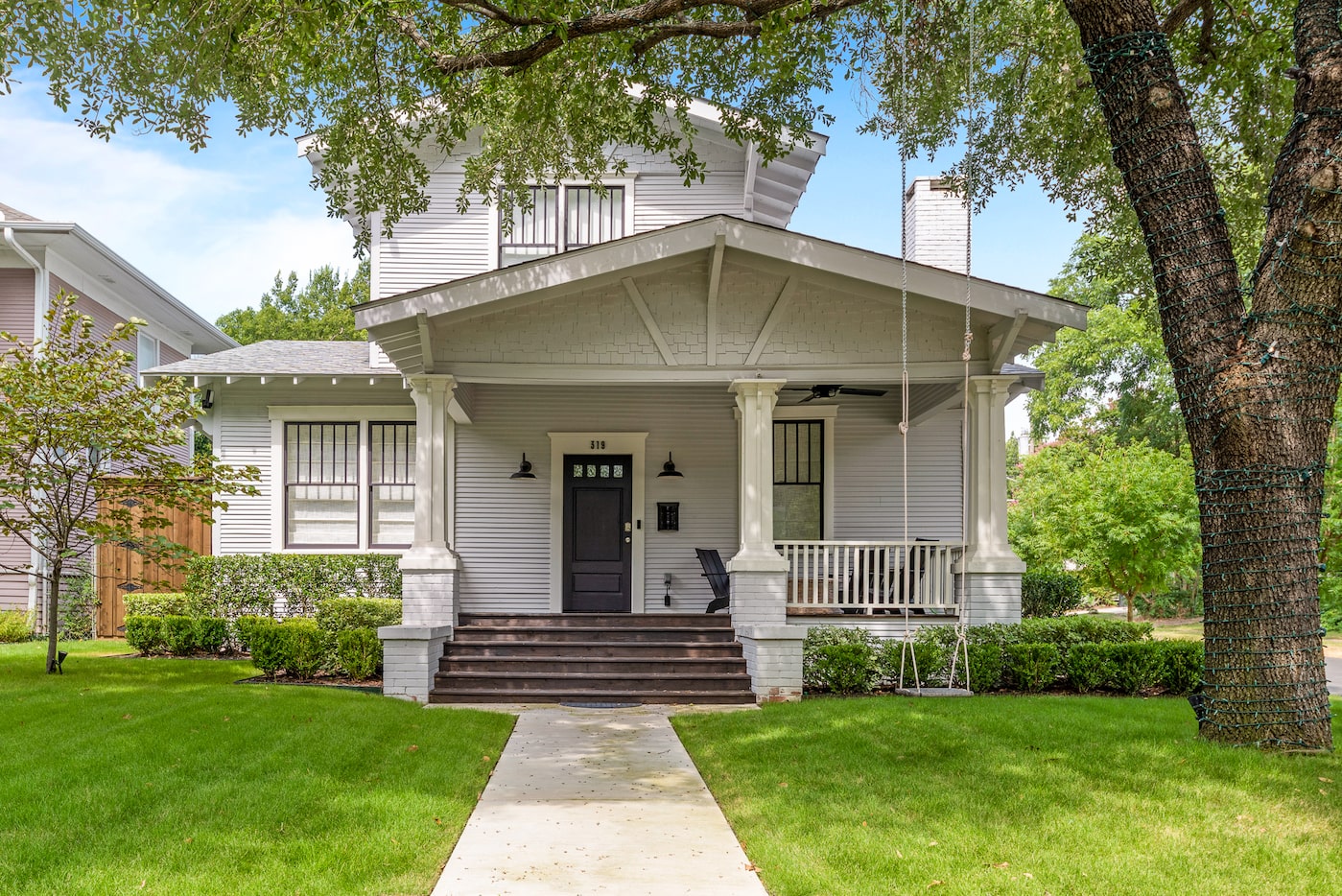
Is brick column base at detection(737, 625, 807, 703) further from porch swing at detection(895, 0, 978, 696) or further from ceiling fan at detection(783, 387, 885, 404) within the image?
ceiling fan at detection(783, 387, 885, 404)

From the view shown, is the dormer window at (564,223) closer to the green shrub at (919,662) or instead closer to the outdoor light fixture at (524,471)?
the outdoor light fixture at (524,471)

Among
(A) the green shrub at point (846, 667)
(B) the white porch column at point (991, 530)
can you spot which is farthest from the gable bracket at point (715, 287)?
(A) the green shrub at point (846, 667)

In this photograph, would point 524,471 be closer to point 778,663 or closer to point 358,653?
point 358,653

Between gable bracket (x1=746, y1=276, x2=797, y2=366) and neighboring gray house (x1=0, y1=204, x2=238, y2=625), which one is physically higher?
neighboring gray house (x1=0, y1=204, x2=238, y2=625)

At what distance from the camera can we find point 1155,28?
5.83 m

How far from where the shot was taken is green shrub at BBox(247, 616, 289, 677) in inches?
409

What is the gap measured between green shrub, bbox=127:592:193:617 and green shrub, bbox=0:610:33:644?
6.01ft

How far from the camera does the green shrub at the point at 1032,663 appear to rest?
9703mm

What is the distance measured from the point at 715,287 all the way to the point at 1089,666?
5.53m

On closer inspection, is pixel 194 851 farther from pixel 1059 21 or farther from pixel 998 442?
pixel 1059 21

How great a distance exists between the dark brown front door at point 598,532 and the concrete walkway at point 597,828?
15.7ft

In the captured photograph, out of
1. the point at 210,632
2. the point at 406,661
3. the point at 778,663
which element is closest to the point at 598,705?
the point at 778,663

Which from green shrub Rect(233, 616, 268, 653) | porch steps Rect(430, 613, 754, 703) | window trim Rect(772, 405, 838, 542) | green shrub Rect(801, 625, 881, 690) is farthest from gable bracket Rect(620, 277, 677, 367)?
green shrub Rect(233, 616, 268, 653)

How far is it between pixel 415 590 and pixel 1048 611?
9753mm
